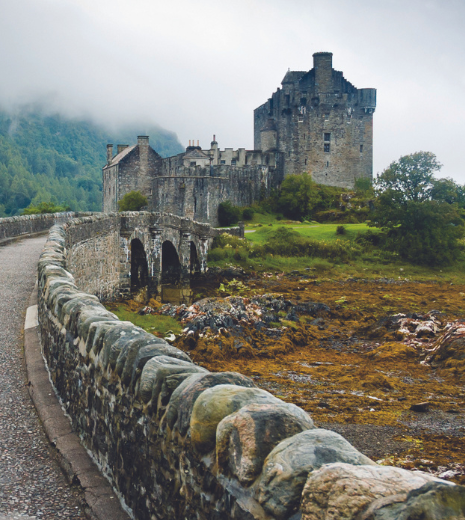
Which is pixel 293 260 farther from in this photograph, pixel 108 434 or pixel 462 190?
pixel 108 434

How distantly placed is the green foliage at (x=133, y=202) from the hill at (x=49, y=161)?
56.8m

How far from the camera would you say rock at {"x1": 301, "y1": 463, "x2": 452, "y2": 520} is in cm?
192

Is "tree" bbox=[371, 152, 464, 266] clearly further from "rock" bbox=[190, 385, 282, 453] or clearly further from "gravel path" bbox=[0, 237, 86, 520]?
"rock" bbox=[190, 385, 282, 453]

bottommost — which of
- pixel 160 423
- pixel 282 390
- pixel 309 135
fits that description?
pixel 282 390

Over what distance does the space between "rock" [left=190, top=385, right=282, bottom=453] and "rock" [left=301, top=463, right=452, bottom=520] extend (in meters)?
0.67

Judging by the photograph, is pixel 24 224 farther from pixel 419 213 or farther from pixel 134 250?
pixel 419 213

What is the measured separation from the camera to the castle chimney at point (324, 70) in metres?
56.7

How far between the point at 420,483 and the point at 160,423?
1.77 m

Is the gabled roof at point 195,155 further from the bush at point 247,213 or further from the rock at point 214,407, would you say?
the rock at point 214,407

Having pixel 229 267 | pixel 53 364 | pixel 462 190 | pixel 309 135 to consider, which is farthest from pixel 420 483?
pixel 309 135

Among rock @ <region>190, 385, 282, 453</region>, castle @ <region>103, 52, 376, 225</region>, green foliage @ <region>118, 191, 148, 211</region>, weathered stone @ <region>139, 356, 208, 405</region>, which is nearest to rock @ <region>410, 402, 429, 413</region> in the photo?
weathered stone @ <region>139, 356, 208, 405</region>

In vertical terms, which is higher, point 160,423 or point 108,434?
point 160,423

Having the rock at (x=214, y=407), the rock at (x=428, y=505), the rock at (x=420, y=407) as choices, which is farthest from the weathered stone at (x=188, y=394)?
the rock at (x=420, y=407)

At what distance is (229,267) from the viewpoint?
32.1 metres
